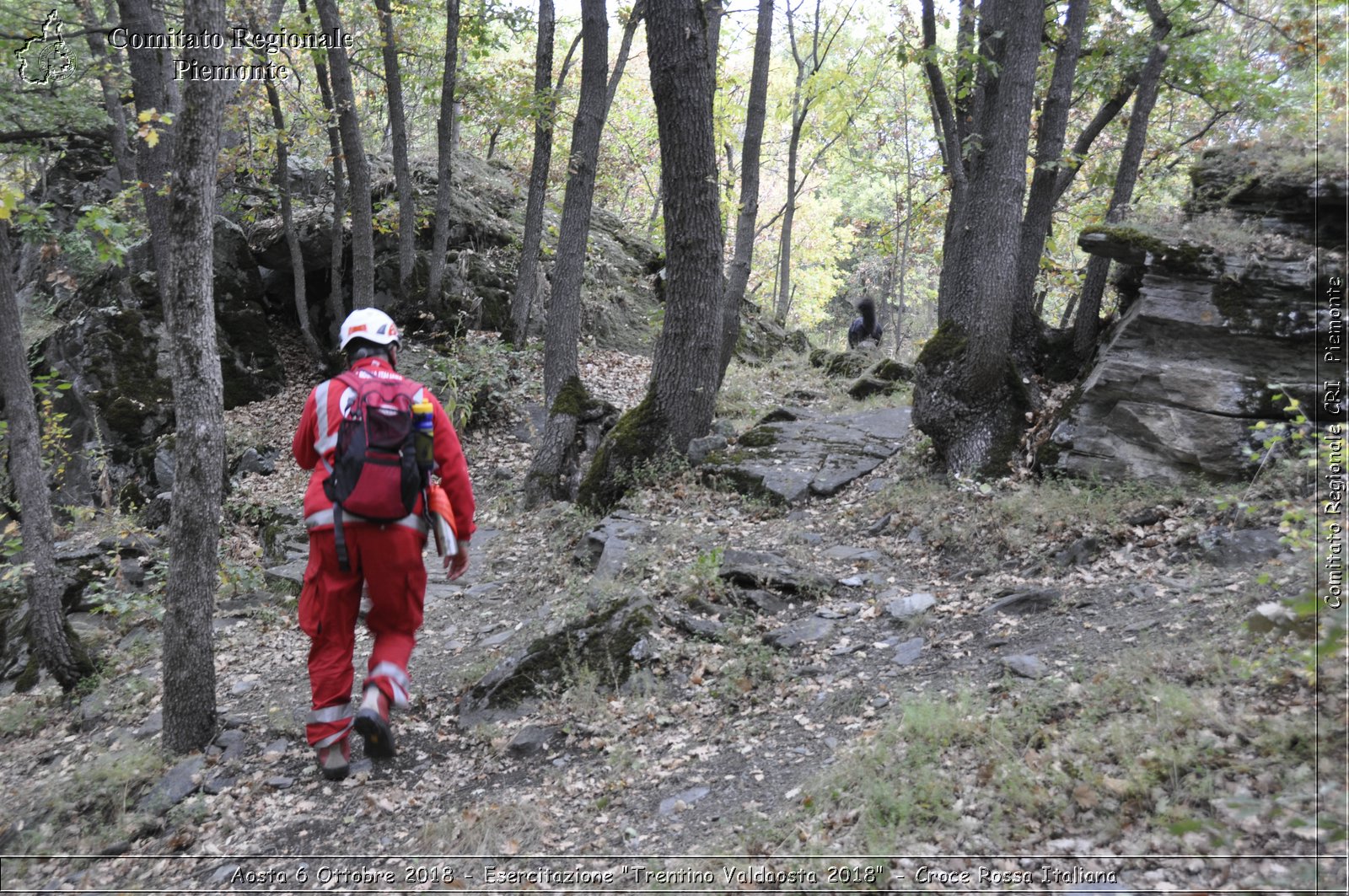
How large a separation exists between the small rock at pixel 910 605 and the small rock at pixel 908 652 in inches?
14.9

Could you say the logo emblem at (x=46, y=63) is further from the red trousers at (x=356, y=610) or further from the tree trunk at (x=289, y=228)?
the red trousers at (x=356, y=610)

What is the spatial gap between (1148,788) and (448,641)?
17.9 ft

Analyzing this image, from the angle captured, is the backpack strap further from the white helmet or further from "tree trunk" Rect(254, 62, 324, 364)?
"tree trunk" Rect(254, 62, 324, 364)

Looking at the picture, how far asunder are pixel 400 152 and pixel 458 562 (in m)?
11.5

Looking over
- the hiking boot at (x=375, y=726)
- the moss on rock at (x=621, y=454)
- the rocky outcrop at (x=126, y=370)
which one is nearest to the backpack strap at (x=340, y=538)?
the hiking boot at (x=375, y=726)

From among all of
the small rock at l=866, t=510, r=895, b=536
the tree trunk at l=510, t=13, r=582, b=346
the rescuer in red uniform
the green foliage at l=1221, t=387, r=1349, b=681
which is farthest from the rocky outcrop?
the green foliage at l=1221, t=387, r=1349, b=681

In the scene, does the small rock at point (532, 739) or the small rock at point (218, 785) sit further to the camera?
the small rock at point (532, 739)

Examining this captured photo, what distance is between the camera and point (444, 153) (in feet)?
48.4

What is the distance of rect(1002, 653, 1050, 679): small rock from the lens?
4.71 m

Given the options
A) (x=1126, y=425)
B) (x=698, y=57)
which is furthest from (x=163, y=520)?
(x=1126, y=425)

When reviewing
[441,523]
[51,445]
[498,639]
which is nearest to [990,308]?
[498,639]

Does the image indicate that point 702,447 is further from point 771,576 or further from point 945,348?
point 771,576

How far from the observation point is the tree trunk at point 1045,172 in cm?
888

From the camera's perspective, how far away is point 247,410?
1562 centimetres
